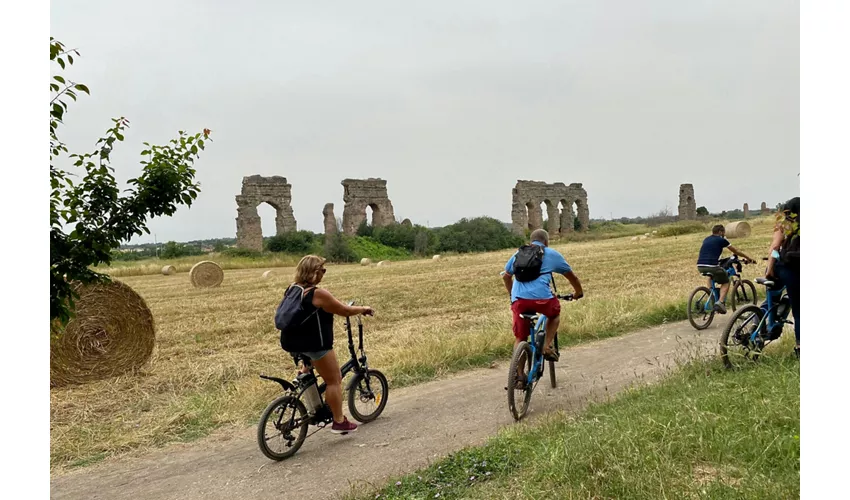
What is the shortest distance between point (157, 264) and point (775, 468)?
33.6m

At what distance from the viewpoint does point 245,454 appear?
5.49m

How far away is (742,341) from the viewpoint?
635 centimetres

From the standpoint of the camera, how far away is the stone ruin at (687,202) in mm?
60219

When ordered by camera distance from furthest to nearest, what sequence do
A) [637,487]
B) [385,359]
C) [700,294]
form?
[700,294] → [385,359] → [637,487]

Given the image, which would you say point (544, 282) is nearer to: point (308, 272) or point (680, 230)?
point (308, 272)

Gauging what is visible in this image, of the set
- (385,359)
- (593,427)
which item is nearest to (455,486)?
(593,427)

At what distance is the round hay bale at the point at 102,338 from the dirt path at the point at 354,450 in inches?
148

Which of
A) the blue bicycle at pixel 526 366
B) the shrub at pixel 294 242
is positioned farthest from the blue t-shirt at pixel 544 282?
the shrub at pixel 294 242

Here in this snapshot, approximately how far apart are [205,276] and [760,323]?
64.7 feet

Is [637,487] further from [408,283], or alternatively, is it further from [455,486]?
[408,283]

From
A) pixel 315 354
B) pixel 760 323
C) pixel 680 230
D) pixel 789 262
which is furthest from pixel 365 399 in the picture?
pixel 680 230

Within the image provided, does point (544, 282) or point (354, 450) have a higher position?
point (544, 282)

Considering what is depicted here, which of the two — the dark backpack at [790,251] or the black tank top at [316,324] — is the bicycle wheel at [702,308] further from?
the black tank top at [316,324]
